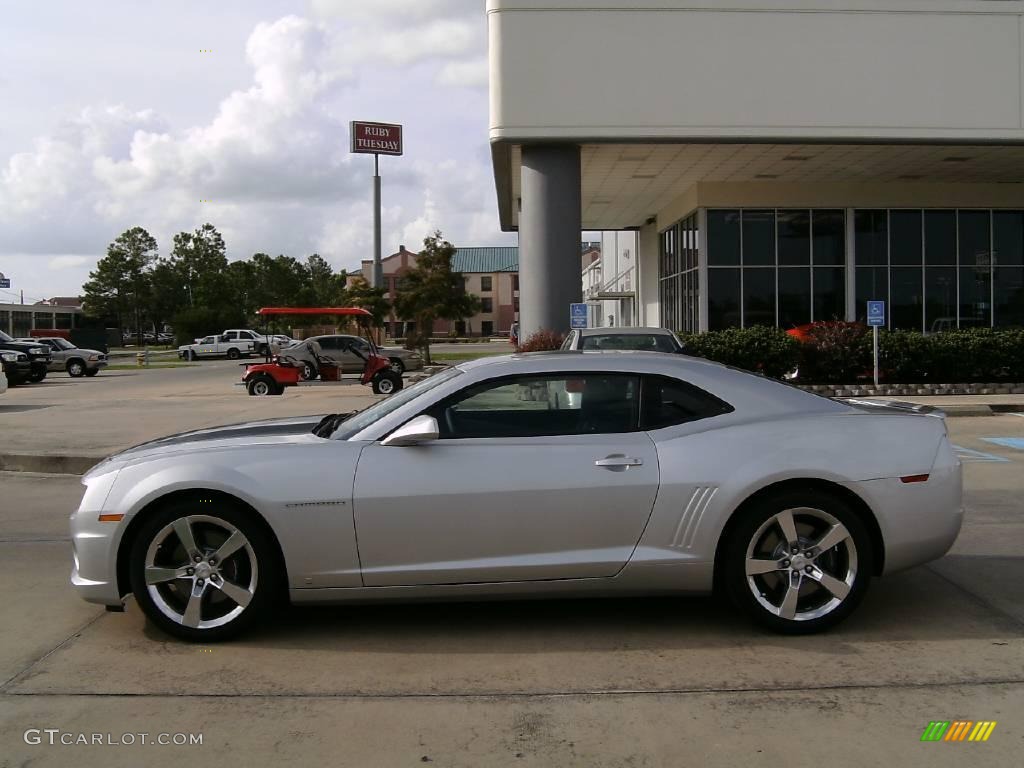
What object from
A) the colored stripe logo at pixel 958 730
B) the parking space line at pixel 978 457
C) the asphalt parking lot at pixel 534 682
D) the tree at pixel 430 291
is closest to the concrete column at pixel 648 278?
the tree at pixel 430 291

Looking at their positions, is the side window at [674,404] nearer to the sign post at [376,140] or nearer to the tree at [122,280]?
the sign post at [376,140]

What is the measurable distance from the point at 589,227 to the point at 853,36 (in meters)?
17.9

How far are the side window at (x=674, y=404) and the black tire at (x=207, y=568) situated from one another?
6.76 ft

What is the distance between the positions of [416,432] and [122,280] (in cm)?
8724

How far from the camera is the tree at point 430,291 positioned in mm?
39812

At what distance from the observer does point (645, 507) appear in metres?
4.66

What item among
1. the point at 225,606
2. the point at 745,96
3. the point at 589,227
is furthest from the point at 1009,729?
the point at 589,227

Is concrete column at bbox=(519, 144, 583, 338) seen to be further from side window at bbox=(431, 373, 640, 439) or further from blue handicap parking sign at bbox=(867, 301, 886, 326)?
side window at bbox=(431, 373, 640, 439)

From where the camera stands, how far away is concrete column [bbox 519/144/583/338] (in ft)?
68.2

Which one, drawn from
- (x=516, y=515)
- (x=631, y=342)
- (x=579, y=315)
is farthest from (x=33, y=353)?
(x=516, y=515)

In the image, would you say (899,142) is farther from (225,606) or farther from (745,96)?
(225,606)

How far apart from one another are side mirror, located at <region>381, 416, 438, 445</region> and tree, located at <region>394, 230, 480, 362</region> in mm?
34236

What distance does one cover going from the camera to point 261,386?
22.1 m

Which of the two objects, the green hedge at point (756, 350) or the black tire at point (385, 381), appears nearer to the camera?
the green hedge at point (756, 350)
